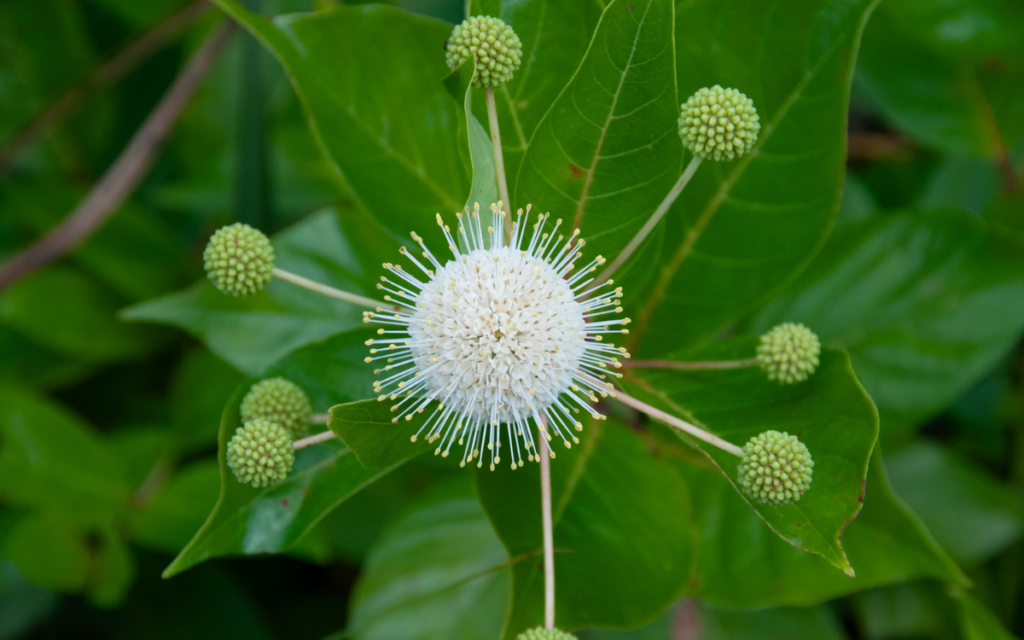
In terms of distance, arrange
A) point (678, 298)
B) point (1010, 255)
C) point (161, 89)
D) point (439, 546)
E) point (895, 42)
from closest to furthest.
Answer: point (678, 298), point (1010, 255), point (439, 546), point (895, 42), point (161, 89)

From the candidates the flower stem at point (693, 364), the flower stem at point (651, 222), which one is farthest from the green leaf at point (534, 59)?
the flower stem at point (693, 364)

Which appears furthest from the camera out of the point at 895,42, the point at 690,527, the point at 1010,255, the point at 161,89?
the point at 161,89

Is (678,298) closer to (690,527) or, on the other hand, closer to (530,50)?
(690,527)

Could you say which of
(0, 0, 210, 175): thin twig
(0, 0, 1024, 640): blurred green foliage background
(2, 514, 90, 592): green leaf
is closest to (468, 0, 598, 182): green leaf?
(0, 0, 1024, 640): blurred green foliage background

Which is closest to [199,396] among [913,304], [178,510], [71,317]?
[178,510]

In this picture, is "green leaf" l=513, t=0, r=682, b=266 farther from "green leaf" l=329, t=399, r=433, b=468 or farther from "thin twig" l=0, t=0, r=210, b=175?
"thin twig" l=0, t=0, r=210, b=175

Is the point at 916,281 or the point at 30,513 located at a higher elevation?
the point at 916,281

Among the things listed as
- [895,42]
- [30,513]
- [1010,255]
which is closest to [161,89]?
[30,513]
